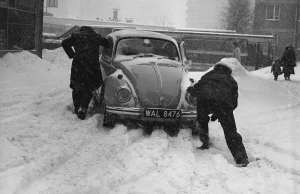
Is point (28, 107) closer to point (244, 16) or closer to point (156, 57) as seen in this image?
point (156, 57)

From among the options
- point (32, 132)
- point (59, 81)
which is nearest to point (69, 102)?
point (32, 132)

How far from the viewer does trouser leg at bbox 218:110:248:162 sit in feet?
18.8

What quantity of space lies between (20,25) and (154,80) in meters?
10.8

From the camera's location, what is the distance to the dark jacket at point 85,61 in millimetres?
7746

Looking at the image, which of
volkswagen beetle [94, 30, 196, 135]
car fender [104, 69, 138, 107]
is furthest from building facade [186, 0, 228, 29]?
car fender [104, 69, 138, 107]

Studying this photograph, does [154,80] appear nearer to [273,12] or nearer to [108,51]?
[108,51]

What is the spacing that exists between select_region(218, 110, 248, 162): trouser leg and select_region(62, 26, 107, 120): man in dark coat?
9.06ft

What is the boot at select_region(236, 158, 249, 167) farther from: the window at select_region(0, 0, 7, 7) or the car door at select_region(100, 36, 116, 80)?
the window at select_region(0, 0, 7, 7)

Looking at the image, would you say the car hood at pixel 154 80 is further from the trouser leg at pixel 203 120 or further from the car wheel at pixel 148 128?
the trouser leg at pixel 203 120

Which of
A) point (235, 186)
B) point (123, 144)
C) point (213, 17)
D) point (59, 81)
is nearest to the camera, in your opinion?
point (235, 186)

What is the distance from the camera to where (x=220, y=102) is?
605 cm

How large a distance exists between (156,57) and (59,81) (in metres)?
5.64

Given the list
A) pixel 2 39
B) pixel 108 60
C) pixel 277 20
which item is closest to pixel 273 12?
pixel 277 20

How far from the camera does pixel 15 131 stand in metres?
6.05
